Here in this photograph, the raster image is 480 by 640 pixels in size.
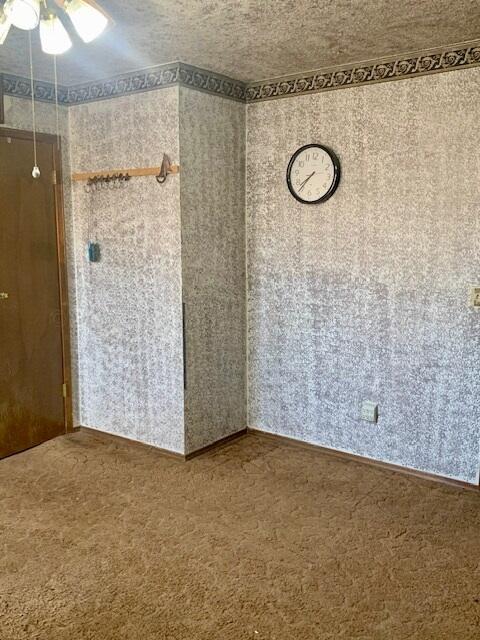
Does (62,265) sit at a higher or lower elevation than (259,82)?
lower

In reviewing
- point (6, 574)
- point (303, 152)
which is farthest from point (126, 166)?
point (6, 574)

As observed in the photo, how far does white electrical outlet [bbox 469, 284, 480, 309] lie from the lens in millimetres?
3213

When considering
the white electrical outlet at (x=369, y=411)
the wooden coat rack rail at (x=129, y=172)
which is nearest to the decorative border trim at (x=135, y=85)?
the wooden coat rack rail at (x=129, y=172)

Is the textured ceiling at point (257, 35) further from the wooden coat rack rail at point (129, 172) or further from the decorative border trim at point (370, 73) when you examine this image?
the wooden coat rack rail at point (129, 172)

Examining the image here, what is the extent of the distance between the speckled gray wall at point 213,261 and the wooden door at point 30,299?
1007 millimetres

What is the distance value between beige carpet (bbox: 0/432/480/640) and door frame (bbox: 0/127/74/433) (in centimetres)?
48

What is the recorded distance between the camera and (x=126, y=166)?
3.79 metres

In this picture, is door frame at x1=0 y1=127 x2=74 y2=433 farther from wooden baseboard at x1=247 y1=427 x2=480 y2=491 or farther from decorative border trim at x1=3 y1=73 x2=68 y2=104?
wooden baseboard at x1=247 y1=427 x2=480 y2=491

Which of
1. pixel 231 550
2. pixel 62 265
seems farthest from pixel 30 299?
pixel 231 550

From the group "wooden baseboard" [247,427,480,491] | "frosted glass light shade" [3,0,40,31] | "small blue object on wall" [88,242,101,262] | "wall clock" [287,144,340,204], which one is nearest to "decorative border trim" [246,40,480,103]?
"wall clock" [287,144,340,204]

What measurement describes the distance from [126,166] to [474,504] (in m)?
2.80

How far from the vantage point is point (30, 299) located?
12.9ft

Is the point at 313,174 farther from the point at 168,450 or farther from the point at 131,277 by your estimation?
the point at 168,450

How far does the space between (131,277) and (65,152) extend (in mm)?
989
